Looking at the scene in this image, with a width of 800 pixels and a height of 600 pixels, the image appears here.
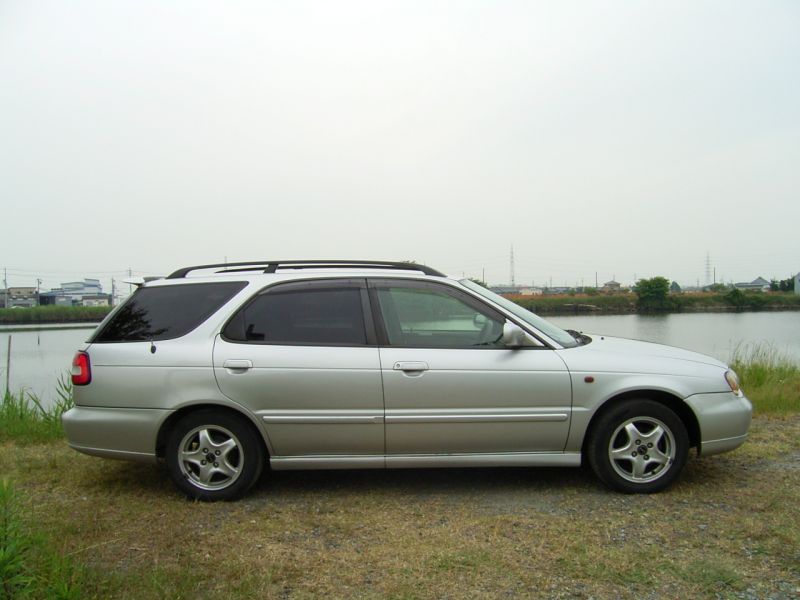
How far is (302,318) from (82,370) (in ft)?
5.23

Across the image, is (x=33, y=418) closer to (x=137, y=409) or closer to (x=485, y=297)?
→ (x=137, y=409)

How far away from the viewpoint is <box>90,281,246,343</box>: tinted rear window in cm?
432

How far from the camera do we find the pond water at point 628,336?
44.3 feet

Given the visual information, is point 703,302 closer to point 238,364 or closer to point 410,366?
point 410,366

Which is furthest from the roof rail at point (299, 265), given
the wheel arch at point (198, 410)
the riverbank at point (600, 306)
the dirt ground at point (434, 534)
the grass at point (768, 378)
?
the riverbank at point (600, 306)

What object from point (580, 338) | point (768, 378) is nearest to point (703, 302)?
point (768, 378)

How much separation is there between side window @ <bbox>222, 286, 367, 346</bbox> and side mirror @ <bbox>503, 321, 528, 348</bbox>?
0.98 metres

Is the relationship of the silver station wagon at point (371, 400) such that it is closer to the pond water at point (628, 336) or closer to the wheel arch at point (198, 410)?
the wheel arch at point (198, 410)

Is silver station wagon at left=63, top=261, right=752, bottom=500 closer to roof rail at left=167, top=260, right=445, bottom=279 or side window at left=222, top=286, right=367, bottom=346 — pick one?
side window at left=222, top=286, right=367, bottom=346

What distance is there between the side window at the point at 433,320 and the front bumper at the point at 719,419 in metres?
1.48

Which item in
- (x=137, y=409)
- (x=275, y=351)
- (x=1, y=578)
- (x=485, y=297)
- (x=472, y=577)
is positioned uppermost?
(x=485, y=297)

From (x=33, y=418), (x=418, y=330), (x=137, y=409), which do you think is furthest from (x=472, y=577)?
(x=33, y=418)

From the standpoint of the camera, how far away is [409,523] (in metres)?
3.77

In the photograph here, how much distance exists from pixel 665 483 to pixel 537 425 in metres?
0.99
